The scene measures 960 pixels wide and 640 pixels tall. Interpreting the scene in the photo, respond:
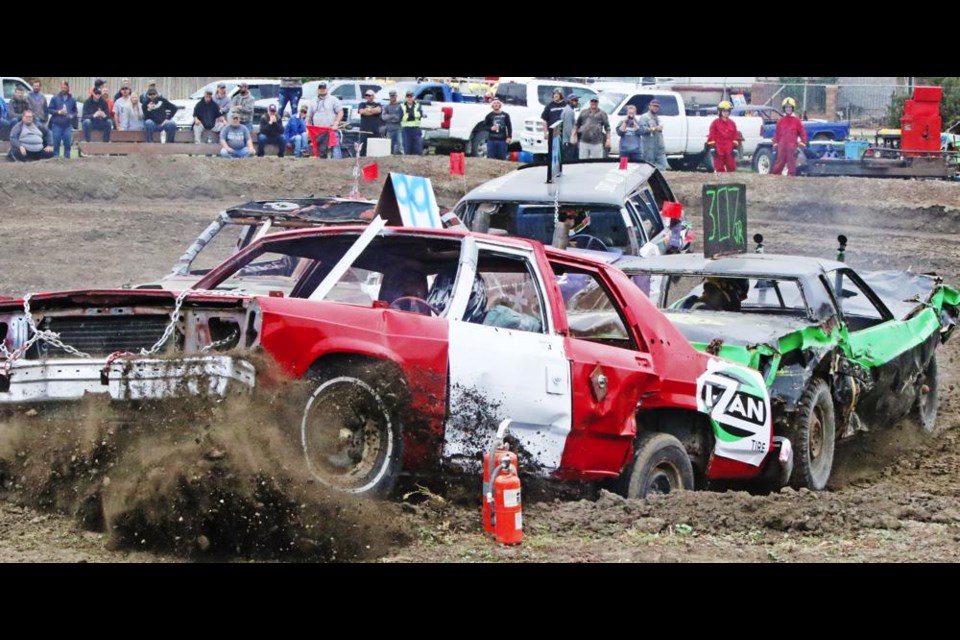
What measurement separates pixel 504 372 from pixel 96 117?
2046cm

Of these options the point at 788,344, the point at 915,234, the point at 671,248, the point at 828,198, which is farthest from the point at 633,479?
the point at 828,198

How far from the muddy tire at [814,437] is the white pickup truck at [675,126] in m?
18.7

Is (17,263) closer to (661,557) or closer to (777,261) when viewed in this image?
(777,261)

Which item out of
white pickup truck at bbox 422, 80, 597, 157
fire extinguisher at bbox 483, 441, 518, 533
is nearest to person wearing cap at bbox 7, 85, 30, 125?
white pickup truck at bbox 422, 80, 597, 157

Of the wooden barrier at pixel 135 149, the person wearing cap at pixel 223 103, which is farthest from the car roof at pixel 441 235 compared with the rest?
the person wearing cap at pixel 223 103

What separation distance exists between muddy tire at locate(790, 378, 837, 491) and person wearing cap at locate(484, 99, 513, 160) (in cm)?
1742

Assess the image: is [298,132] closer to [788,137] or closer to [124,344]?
[788,137]

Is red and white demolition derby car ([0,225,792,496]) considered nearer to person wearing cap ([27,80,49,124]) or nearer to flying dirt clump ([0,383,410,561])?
flying dirt clump ([0,383,410,561])

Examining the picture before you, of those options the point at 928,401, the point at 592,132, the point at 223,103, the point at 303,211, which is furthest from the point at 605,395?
the point at 223,103

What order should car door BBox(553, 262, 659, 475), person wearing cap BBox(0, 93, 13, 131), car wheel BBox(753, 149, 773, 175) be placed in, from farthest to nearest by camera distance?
car wheel BBox(753, 149, 773, 175) < person wearing cap BBox(0, 93, 13, 131) < car door BBox(553, 262, 659, 475)

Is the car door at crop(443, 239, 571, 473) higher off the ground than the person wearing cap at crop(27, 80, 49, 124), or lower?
lower

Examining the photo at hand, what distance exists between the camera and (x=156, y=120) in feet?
86.8

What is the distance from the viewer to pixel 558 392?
7023 mm

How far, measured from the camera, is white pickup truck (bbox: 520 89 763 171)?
28.2 metres
